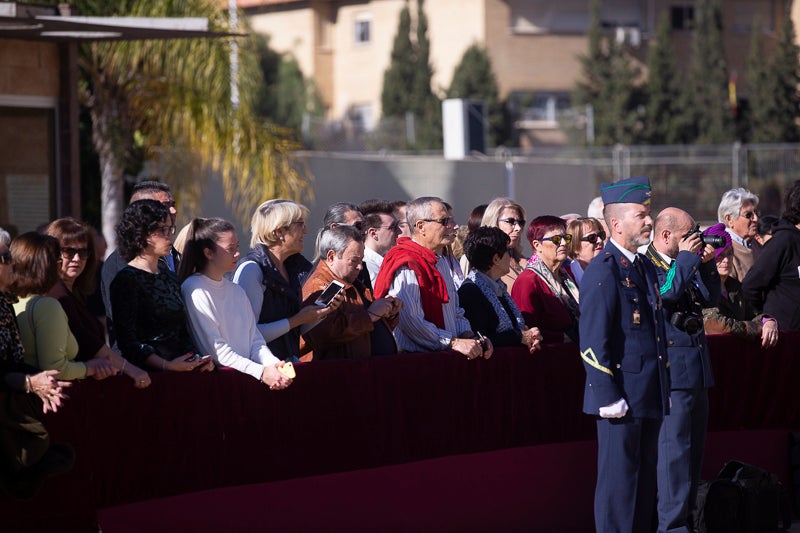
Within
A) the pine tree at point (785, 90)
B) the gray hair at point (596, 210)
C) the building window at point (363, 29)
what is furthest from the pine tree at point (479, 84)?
the gray hair at point (596, 210)

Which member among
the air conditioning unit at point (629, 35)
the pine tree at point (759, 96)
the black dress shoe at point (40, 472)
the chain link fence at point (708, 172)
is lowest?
the black dress shoe at point (40, 472)

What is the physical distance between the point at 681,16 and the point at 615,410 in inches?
1657

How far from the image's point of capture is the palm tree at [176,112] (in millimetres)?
15625

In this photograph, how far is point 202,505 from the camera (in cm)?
649

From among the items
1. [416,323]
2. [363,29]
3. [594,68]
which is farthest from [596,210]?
[363,29]

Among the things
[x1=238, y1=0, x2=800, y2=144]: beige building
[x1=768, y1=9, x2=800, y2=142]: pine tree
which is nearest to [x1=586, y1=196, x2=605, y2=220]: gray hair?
[x1=768, y1=9, x2=800, y2=142]: pine tree

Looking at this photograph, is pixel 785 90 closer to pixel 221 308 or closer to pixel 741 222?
pixel 741 222

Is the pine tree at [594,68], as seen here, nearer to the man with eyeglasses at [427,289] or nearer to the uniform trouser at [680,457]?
the man with eyeglasses at [427,289]

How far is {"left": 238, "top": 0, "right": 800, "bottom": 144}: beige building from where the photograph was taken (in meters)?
43.8

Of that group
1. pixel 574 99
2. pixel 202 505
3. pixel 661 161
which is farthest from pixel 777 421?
pixel 574 99

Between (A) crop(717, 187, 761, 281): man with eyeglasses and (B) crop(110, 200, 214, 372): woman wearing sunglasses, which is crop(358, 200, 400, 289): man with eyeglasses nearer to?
(B) crop(110, 200, 214, 372): woman wearing sunglasses

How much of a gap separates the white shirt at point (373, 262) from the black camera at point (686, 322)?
2079 millimetres

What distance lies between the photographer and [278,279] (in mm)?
7430

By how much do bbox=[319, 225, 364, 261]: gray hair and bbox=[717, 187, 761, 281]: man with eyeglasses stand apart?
12.7 feet
